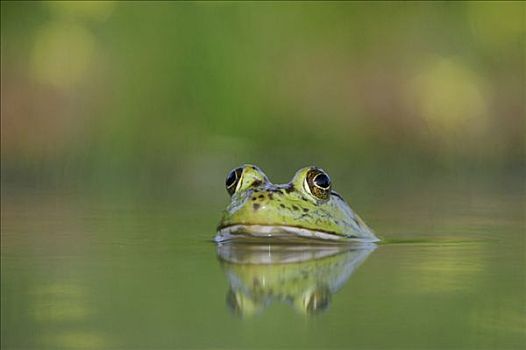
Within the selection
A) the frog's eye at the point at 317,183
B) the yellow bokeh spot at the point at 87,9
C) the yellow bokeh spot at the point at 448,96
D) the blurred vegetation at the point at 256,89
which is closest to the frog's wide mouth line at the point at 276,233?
the frog's eye at the point at 317,183

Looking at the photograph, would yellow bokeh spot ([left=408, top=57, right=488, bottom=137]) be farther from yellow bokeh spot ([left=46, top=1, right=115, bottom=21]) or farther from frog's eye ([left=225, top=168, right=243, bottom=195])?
frog's eye ([left=225, top=168, right=243, bottom=195])

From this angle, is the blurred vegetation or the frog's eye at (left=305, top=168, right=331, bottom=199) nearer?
the frog's eye at (left=305, top=168, right=331, bottom=199)

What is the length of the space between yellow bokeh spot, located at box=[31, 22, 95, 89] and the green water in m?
4.35

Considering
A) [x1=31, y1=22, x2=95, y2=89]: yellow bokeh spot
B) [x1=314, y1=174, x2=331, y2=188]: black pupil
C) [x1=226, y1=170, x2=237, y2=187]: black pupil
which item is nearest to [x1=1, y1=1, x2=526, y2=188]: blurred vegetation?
[x1=31, y1=22, x2=95, y2=89]: yellow bokeh spot

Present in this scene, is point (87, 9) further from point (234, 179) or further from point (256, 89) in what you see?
point (234, 179)

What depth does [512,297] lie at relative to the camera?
14.2 ft

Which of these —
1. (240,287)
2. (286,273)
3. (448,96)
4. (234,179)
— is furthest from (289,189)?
(448,96)

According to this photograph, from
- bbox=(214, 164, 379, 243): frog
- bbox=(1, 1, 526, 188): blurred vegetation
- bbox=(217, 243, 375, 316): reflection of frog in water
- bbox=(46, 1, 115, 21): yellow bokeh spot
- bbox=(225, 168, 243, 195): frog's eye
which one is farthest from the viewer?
bbox=(46, 1, 115, 21): yellow bokeh spot

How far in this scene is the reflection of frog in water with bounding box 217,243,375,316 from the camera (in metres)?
4.12

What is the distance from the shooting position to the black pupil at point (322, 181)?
19.0 ft

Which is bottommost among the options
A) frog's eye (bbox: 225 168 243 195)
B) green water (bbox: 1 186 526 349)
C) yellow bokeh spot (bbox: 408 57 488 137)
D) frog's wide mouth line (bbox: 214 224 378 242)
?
green water (bbox: 1 186 526 349)

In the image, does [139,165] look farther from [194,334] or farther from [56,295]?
[194,334]

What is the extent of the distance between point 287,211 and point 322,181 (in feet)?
0.85

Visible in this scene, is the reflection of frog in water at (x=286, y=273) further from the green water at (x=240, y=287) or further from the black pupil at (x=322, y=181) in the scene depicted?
the black pupil at (x=322, y=181)
